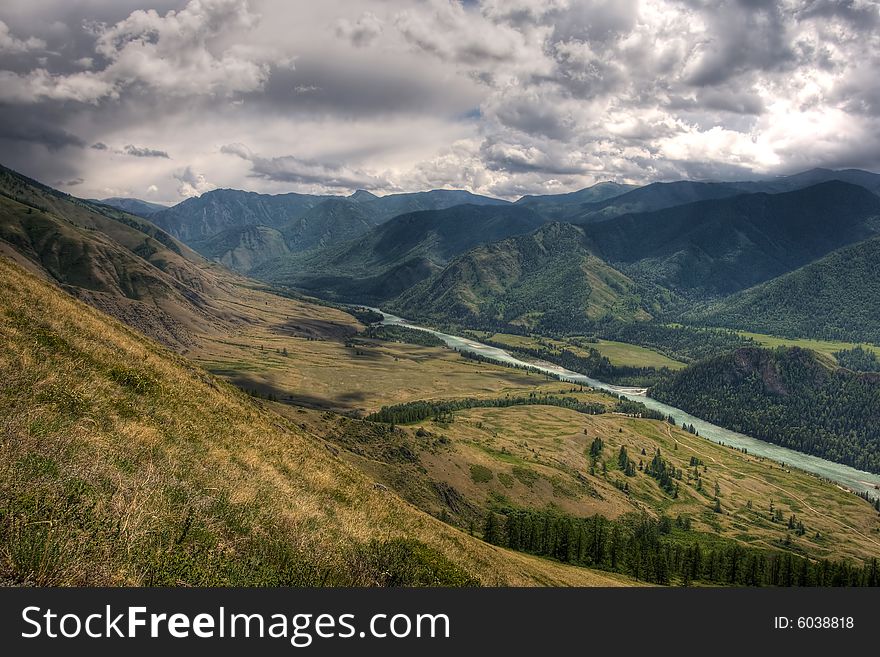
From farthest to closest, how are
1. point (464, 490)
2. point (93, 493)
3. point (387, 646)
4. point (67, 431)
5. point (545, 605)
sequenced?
1. point (464, 490)
2. point (67, 431)
3. point (93, 493)
4. point (545, 605)
5. point (387, 646)

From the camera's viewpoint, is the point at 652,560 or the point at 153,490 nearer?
the point at 153,490

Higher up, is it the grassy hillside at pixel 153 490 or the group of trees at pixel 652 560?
the grassy hillside at pixel 153 490

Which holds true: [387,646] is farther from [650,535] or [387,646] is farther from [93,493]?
[650,535]

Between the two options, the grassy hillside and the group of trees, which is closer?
the grassy hillside

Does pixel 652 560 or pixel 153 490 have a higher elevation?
pixel 153 490

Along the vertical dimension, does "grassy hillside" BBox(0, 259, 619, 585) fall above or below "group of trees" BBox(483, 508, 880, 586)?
above

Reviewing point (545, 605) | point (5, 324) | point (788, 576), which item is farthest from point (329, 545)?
point (788, 576)

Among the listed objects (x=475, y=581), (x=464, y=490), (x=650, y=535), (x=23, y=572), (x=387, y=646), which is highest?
(x=23, y=572)

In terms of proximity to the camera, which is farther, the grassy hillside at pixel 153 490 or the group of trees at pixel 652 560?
the group of trees at pixel 652 560
